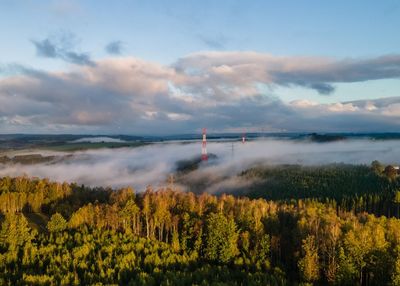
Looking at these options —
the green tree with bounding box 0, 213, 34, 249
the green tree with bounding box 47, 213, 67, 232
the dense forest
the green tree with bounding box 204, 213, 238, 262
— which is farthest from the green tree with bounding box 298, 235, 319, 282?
the green tree with bounding box 0, 213, 34, 249

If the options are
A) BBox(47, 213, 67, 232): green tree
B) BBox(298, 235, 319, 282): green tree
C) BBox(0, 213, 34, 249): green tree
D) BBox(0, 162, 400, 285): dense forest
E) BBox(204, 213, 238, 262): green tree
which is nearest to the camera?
BBox(0, 162, 400, 285): dense forest

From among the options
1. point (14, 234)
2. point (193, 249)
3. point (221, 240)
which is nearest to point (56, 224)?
point (14, 234)

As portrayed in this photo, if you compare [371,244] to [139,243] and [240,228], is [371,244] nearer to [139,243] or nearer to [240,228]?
[240,228]

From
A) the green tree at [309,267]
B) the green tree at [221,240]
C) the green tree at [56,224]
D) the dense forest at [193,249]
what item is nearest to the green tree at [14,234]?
the dense forest at [193,249]

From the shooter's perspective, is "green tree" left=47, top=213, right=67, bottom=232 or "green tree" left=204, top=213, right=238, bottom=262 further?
"green tree" left=47, top=213, right=67, bottom=232

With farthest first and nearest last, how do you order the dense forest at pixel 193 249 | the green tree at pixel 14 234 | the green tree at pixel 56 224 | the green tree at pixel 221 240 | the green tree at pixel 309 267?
the green tree at pixel 56 224, the green tree at pixel 221 240, the green tree at pixel 14 234, the green tree at pixel 309 267, the dense forest at pixel 193 249

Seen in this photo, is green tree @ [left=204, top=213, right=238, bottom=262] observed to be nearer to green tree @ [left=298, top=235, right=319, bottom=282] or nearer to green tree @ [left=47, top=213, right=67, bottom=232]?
green tree @ [left=298, top=235, right=319, bottom=282]

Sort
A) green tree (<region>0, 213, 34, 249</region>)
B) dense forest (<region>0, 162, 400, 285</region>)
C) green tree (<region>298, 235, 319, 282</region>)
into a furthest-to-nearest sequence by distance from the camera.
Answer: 1. green tree (<region>0, 213, 34, 249</region>)
2. green tree (<region>298, 235, 319, 282</region>)
3. dense forest (<region>0, 162, 400, 285</region>)

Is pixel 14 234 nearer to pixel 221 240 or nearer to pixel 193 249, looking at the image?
pixel 193 249

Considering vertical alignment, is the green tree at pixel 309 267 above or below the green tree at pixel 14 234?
below

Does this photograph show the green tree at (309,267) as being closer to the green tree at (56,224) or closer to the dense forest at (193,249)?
the dense forest at (193,249)

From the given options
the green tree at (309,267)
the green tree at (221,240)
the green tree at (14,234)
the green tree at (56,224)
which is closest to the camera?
the green tree at (309,267)

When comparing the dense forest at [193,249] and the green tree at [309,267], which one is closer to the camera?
the dense forest at [193,249]

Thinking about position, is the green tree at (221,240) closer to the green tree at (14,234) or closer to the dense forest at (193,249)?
the dense forest at (193,249)
